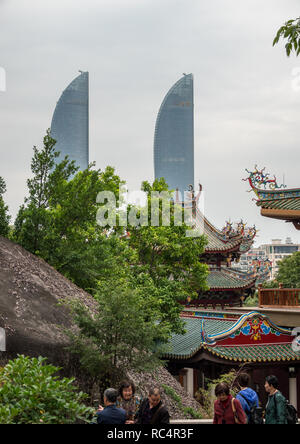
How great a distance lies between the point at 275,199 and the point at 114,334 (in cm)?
1092

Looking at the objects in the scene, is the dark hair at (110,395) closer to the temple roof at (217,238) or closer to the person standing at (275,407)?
the person standing at (275,407)

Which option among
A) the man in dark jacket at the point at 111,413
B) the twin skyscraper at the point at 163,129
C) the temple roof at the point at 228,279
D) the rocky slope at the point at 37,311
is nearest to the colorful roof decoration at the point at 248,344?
the rocky slope at the point at 37,311

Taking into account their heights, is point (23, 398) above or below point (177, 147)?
below

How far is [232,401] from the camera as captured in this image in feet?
20.2

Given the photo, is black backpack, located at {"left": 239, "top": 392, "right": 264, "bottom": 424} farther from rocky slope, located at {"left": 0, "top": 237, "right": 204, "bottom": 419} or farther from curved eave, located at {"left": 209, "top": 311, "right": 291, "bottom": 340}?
curved eave, located at {"left": 209, "top": 311, "right": 291, "bottom": 340}

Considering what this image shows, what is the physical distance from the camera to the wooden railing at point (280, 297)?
811 inches

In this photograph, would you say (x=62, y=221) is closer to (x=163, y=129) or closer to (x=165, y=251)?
(x=165, y=251)

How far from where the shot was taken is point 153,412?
241 inches

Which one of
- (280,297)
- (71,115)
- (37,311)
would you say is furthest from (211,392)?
(71,115)

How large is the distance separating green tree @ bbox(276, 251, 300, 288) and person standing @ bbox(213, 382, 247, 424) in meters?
44.4
